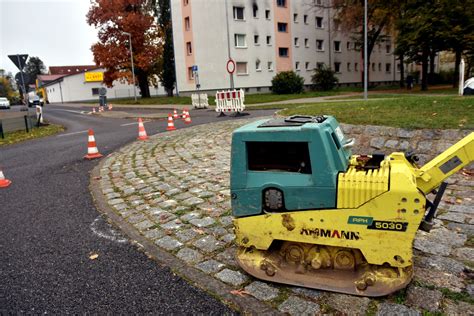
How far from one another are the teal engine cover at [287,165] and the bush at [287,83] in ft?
104

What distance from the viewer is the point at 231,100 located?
17.2 metres

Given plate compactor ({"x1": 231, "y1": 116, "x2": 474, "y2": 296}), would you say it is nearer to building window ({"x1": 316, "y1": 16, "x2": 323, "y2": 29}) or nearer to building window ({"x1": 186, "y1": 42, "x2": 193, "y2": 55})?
building window ({"x1": 186, "y1": 42, "x2": 193, "y2": 55})

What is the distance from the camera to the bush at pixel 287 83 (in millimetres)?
34031

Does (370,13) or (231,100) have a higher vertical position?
(370,13)

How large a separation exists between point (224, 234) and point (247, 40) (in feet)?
119

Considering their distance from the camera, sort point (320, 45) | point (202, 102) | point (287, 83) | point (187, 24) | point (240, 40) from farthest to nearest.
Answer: point (320, 45) < point (187, 24) < point (240, 40) < point (287, 83) < point (202, 102)

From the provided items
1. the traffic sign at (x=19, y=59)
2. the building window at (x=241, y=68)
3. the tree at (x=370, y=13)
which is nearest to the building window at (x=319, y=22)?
the tree at (x=370, y=13)

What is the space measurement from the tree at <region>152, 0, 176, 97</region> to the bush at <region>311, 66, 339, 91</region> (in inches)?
687

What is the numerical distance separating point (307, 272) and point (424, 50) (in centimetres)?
2841

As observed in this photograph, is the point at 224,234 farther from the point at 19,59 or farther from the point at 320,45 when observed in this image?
the point at 320,45

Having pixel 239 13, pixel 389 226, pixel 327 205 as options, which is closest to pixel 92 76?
pixel 239 13

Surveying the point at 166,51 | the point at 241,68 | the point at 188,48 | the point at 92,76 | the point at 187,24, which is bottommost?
the point at 241,68

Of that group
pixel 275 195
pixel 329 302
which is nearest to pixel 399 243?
pixel 329 302

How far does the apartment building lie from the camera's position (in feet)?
119
